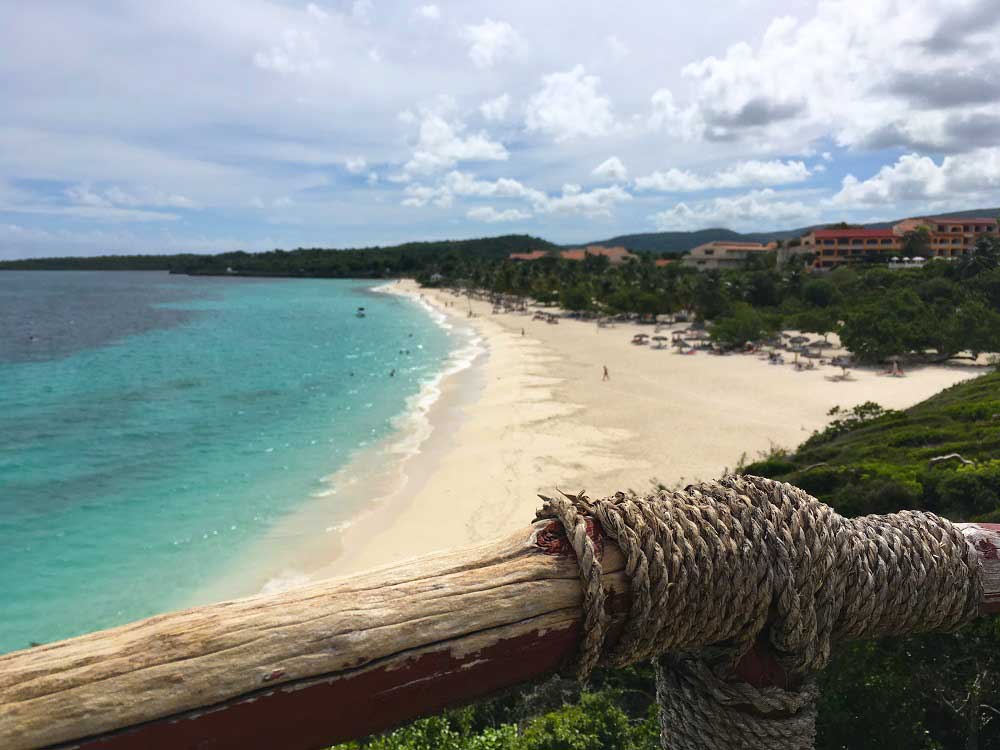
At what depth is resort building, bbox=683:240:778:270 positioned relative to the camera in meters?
98.4

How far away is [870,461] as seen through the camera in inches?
416

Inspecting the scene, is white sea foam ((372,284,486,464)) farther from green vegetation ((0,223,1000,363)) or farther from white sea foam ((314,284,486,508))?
green vegetation ((0,223,1000,363))

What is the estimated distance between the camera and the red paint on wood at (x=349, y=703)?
1.00 meters

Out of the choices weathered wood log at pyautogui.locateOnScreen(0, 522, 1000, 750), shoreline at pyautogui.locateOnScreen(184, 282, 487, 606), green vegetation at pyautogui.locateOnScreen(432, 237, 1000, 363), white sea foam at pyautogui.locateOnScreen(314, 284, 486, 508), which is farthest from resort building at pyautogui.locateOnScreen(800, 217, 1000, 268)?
weathered wood log at pyautogui.locateOnScreen(0, 522, 1000, 750)

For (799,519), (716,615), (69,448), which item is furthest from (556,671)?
(69,448)

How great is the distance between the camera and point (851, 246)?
8169cm

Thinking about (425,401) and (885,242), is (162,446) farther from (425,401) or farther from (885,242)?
(885,242)

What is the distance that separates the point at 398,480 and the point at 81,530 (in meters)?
8.60

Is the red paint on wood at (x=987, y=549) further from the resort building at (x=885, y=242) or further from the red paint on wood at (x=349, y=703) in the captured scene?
the resort building at (x=885, y=242)

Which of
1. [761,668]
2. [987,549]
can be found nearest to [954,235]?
[987,549]

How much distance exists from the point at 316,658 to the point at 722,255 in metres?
108

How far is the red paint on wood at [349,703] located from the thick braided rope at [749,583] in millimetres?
146

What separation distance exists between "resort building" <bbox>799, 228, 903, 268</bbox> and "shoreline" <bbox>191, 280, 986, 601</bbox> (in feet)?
175

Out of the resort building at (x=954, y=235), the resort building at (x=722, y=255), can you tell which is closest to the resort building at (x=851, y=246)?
the resort building at (x=954, y=235)
